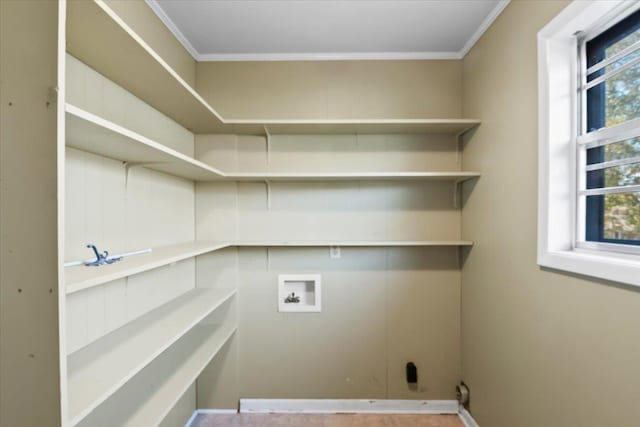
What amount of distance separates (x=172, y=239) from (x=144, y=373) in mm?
719

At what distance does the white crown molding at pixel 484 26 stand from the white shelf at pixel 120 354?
7.65ft

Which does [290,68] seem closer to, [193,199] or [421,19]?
[421,19]

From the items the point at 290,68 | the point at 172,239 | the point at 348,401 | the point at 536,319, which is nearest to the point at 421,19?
the point at 290,68

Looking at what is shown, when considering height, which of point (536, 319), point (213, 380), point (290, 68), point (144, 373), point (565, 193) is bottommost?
point (213, 380)

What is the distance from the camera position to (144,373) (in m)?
1.35

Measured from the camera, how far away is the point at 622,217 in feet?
3.42

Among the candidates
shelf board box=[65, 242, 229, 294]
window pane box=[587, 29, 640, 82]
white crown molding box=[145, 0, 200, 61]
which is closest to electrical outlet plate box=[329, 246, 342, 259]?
shelf board box=[65, 242, 229, 294]

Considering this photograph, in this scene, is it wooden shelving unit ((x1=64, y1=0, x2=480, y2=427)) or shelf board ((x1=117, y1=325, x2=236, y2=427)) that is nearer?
wooden shelving unit ((x1=64, y1=0, x2=480, y2=427))

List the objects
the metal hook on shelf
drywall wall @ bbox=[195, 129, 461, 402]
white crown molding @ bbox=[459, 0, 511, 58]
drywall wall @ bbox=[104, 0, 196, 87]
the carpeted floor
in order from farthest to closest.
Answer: drywall wall @ bbox=[195, 129, 461, 402], the carpeted floor, white crown molding @ bbox=[459, 0, 511, 58], drywall wall @ bbox=[104, 0, 196, 87], the metal hook on shelf

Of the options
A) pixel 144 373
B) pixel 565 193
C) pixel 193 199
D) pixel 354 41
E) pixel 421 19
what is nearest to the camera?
pixel 565 193

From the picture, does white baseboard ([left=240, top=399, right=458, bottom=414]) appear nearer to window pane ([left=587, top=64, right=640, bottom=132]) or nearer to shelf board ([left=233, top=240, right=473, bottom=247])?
shelf board ([left=233, top=240, right=473, bottom=247])

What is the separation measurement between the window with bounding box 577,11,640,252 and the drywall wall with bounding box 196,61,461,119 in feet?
2.85

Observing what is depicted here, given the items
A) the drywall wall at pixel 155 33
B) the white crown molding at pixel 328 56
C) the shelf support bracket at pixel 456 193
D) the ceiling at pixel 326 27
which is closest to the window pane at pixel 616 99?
the ceiling at pixel 326 27

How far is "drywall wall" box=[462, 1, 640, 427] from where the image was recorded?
3.11 ft
